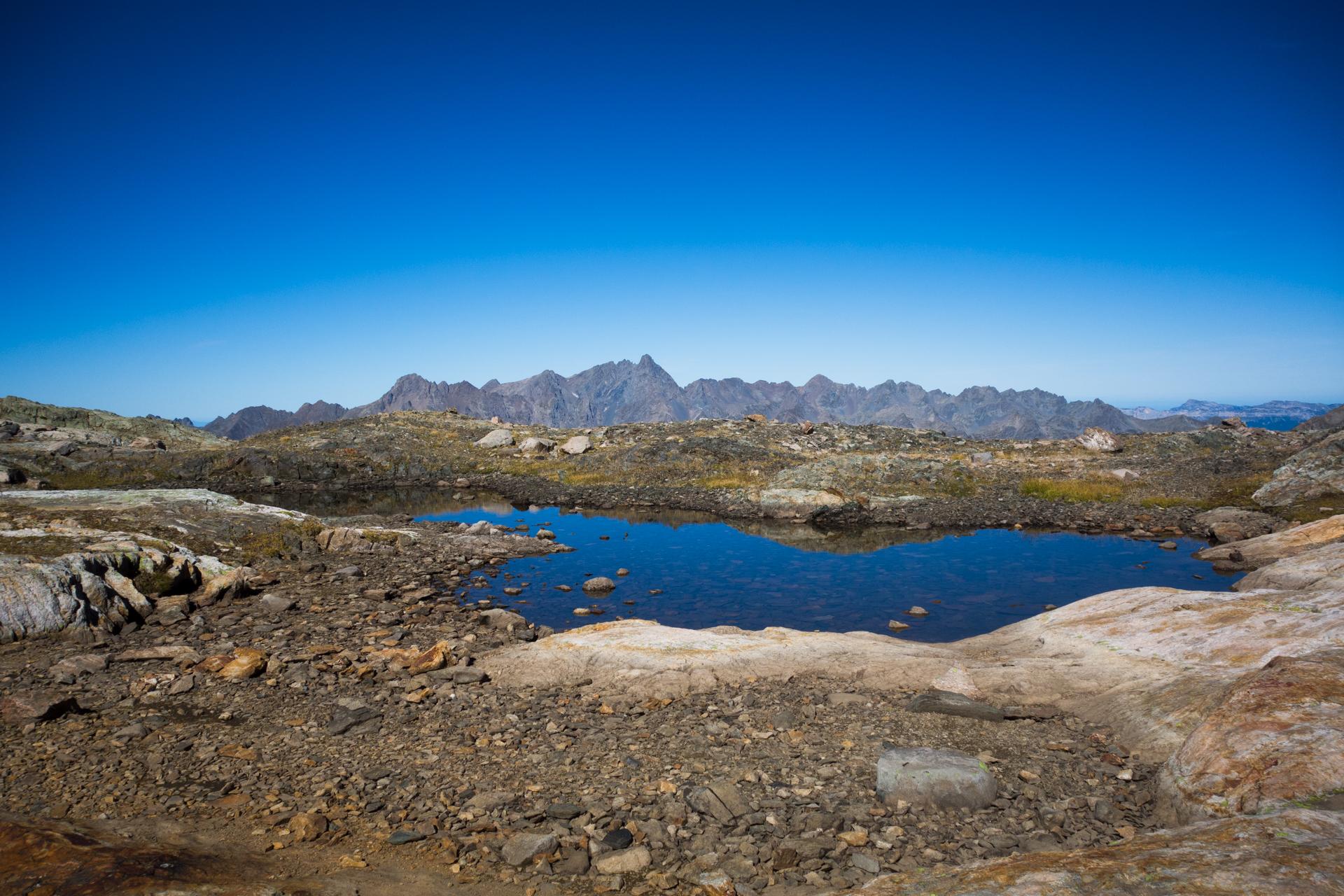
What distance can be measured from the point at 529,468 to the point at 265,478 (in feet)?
86.3

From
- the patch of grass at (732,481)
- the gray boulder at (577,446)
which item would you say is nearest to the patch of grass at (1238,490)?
the patch of grass at (732,481)

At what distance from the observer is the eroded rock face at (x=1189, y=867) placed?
5.92 m

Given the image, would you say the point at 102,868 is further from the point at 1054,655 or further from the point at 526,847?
the point at 1054,655

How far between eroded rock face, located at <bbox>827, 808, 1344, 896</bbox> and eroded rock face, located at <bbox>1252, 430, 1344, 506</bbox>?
1862 inches

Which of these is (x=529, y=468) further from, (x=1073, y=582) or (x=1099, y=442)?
(x=1099, y=442)

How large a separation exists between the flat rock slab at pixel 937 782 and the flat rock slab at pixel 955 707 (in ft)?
9.66

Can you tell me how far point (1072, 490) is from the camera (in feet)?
164

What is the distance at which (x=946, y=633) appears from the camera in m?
24.5

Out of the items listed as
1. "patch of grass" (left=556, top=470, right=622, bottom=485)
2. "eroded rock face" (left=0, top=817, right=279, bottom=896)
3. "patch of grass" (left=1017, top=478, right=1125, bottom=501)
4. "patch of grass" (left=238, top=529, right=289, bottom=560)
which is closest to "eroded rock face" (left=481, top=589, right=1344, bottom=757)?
"eroded rock face" (left=0, top=817, right=279, bottom=896)

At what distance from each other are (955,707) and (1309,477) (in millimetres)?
45975

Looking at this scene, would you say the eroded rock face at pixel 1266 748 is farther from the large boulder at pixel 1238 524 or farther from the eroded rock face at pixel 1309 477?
the eroded rock face at pixel 1309 477

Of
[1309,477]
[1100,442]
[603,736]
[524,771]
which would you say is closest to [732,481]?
[1100,442]

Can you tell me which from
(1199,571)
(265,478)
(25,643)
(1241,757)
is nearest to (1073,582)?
(1199,571)

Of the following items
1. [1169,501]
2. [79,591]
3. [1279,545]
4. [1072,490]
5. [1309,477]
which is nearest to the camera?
[79,591]
